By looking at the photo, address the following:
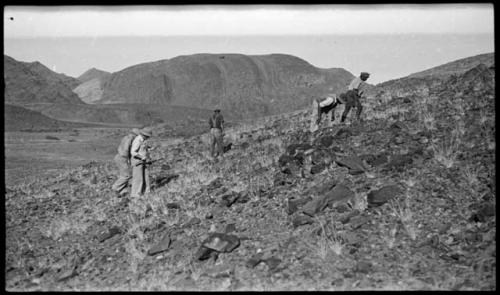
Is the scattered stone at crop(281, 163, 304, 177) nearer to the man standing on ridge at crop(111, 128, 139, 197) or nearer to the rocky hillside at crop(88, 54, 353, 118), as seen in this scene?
the man standing on ridge at crop(111, 128, 139, 197)

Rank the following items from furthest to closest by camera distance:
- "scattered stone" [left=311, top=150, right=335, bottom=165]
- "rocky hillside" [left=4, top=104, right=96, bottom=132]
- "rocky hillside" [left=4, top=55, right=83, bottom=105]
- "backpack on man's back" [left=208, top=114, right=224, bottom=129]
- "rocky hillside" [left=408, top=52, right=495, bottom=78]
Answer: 1. "rocky hillside" [left=4, top=55, right=83, bottom=105]
2. "rocky hillside" [left=4, top=104, right=96, bottom=132]
3. "rocky hillside" [left=408, top=52, right=495, bottom=78]
4. "backpack on man's back" [left=208, top=114, right=224, bottom=129]
5. "scattered stone" [left=311, top=150, right=335, bottom=165]

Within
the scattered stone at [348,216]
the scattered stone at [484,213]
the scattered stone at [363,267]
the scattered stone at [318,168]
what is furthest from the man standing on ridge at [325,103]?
the scattered stone at [363,267]

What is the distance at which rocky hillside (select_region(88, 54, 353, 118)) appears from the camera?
9944 centimetres

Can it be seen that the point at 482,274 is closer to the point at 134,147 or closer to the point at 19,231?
the point at 134,147

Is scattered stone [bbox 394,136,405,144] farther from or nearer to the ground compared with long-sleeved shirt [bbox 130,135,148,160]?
farther from the ground

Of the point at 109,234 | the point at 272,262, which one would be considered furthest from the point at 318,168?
the point at 109,234

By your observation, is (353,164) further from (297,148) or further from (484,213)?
(484,213)

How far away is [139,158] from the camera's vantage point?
1019cm

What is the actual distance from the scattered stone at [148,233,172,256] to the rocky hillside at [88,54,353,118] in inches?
3390

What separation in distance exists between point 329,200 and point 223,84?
3836 inches

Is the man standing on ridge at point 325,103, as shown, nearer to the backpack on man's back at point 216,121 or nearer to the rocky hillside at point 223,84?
the backpack on man's back at point 216,121

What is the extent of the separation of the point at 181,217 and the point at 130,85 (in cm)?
10139

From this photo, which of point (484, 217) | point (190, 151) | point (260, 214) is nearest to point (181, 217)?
point (260, 214)

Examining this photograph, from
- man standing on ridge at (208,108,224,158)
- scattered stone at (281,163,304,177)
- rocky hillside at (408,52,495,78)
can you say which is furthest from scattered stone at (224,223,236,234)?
rocky hillside at (408,52,495,78)
